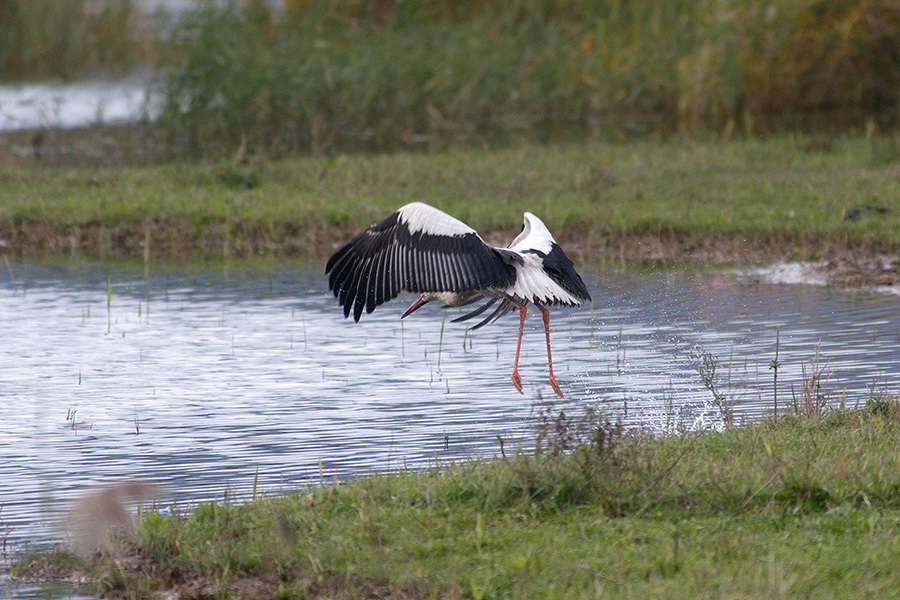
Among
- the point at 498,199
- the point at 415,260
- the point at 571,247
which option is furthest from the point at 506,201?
the point at 415,260

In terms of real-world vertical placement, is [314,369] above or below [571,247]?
below

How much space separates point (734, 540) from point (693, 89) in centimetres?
1479

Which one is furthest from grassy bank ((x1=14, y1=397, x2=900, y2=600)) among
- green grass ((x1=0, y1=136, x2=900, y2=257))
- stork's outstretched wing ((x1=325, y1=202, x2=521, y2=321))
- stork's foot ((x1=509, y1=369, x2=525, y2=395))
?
green grass ((x1=0, y1=136, x2=900, y2=257))

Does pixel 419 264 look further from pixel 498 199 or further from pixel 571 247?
pixel 498 199

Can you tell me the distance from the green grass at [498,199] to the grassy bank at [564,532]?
588 cm

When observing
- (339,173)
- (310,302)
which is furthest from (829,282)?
(339,173)

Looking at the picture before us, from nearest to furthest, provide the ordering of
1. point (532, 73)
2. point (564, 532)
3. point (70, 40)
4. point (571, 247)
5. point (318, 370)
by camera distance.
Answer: point (564, 532) < point (318, 370) < point (571, 247) < point (532, 73) < point (70, 40)

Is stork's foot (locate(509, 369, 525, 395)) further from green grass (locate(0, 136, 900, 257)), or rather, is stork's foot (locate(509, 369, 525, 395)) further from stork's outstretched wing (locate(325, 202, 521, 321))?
green grass (locate(0, 136, 900, 257))

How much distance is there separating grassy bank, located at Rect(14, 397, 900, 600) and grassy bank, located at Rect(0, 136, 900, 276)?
5752mm

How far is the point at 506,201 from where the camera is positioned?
A: 476 inches

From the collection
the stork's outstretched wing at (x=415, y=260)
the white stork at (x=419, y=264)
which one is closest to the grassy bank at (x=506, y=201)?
the white stork at (x=419, y=264)

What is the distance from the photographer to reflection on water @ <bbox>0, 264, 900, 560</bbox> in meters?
6.04

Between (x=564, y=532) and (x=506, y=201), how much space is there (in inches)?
303

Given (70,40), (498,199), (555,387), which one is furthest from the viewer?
(70,40)
